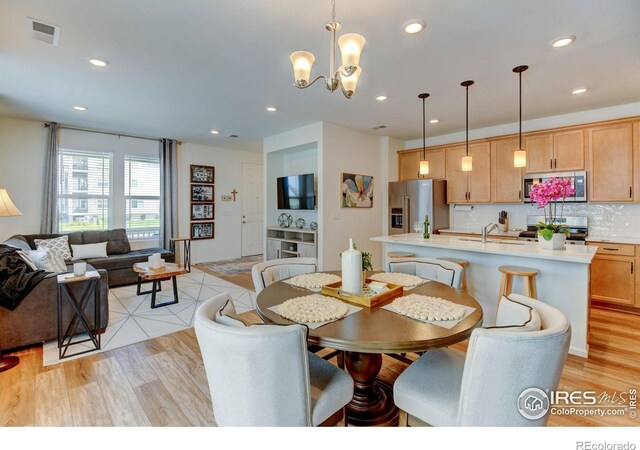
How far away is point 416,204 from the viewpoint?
5355 millimetres

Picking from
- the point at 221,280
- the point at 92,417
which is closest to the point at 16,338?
the point at 92,417

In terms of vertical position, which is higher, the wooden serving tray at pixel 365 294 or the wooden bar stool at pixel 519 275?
the wooden serving tray at pixel 365 294

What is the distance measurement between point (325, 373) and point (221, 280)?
13.5 ft

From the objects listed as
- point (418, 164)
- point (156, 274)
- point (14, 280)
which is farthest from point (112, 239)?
point (418, 164)

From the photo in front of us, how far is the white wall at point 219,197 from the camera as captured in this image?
6402 millimetres

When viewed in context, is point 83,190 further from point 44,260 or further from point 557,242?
point 557,242

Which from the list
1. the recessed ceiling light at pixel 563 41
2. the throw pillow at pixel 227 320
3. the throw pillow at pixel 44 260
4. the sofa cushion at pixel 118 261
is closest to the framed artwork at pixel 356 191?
the recessed ceiling light at pixel 563 41

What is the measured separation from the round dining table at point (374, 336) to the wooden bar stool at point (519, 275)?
1271 mm

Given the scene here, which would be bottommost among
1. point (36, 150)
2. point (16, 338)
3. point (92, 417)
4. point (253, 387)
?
point (92, 417)

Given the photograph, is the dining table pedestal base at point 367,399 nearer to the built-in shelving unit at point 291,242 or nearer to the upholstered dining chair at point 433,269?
the upholstered dining chair at point 433,269

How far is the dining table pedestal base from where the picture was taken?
1795 mm

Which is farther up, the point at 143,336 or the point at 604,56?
the point at 604,56

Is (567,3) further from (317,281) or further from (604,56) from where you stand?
(317,281)
